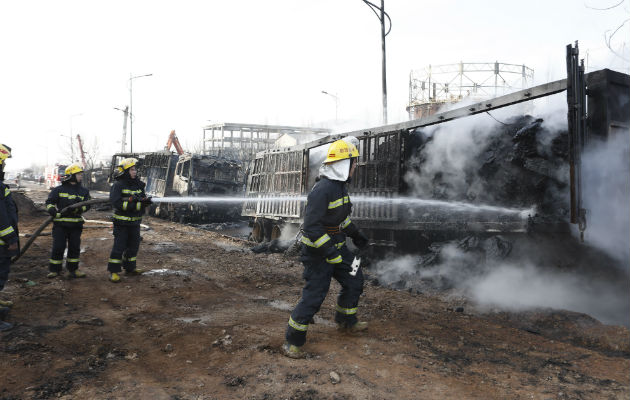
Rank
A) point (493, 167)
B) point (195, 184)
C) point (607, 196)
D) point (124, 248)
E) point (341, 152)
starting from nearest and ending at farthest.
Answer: point (341, 152), point (607, 196), point (124, 248), point (493, 167), point (195, 184)

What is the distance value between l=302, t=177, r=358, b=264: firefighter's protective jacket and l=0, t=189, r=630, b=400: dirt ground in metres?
0.88

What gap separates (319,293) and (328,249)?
1.39ft

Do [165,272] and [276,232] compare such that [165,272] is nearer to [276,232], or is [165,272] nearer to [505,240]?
[276,232]

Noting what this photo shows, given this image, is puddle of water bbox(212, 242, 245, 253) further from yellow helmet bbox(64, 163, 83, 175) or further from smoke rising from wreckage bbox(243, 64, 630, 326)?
yellow helmet bbox(64, 163, 83, 175)

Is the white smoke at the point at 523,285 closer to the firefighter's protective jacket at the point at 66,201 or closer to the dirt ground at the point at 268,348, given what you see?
the dirt ground at the point at 268,348

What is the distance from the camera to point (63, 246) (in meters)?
6.24

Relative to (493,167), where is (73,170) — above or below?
below

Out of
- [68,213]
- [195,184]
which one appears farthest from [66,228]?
[195,184]

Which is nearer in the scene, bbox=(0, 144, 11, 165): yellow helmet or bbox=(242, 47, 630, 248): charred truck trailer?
bbox=(0, 144, 11, 165): yellow helmet

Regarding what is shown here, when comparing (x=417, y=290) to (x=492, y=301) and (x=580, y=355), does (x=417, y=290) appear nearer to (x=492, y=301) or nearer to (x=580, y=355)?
(x=492, y=301)

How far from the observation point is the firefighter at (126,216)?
6.16 metres

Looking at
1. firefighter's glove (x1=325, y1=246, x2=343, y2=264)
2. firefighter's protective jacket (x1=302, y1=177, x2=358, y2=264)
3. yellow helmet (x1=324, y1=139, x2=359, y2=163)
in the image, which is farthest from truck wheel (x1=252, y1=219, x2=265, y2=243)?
firefighter's glove (x1=325, y1=246, x2=343, y2=264)

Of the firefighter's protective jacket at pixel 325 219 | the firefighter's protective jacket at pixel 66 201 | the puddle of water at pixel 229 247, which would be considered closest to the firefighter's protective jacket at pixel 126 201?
the firefighter's protective jacket at pixel 66 201

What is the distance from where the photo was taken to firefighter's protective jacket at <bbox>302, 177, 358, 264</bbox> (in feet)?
11.3
